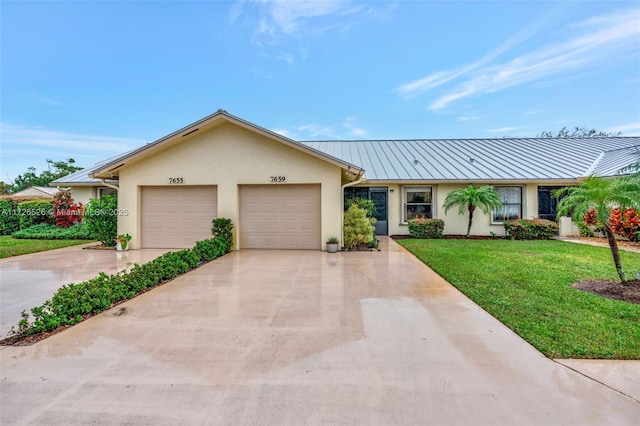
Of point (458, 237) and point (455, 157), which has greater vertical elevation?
point (455, 157)

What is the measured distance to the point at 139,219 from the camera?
37.3ft

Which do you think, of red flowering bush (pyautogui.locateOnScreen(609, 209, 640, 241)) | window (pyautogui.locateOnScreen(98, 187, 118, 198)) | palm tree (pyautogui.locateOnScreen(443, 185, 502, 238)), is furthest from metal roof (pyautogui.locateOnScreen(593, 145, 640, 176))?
window (pyautogui.locateOnScreen(98, 187, 118, 198))

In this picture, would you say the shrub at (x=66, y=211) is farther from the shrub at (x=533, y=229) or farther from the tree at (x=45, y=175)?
the tree at (x=45, y=175)

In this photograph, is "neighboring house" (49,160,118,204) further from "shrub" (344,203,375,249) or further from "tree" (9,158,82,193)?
"tree" (9,158,82,193)

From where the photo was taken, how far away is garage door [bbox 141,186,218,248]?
11.3 meters

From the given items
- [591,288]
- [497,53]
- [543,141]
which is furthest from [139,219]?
[543,141]

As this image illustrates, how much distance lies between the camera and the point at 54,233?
14578mm

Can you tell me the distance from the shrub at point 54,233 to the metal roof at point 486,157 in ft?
43.1

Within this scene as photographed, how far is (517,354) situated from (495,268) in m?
4.77

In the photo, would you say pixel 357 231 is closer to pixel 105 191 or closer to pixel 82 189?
pixel 105 191

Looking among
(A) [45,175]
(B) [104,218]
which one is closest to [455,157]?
(B) [104,218]

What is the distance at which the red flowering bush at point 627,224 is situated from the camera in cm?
1103

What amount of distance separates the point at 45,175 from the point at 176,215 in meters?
44.4

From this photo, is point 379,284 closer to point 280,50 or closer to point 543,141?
point 280,50
